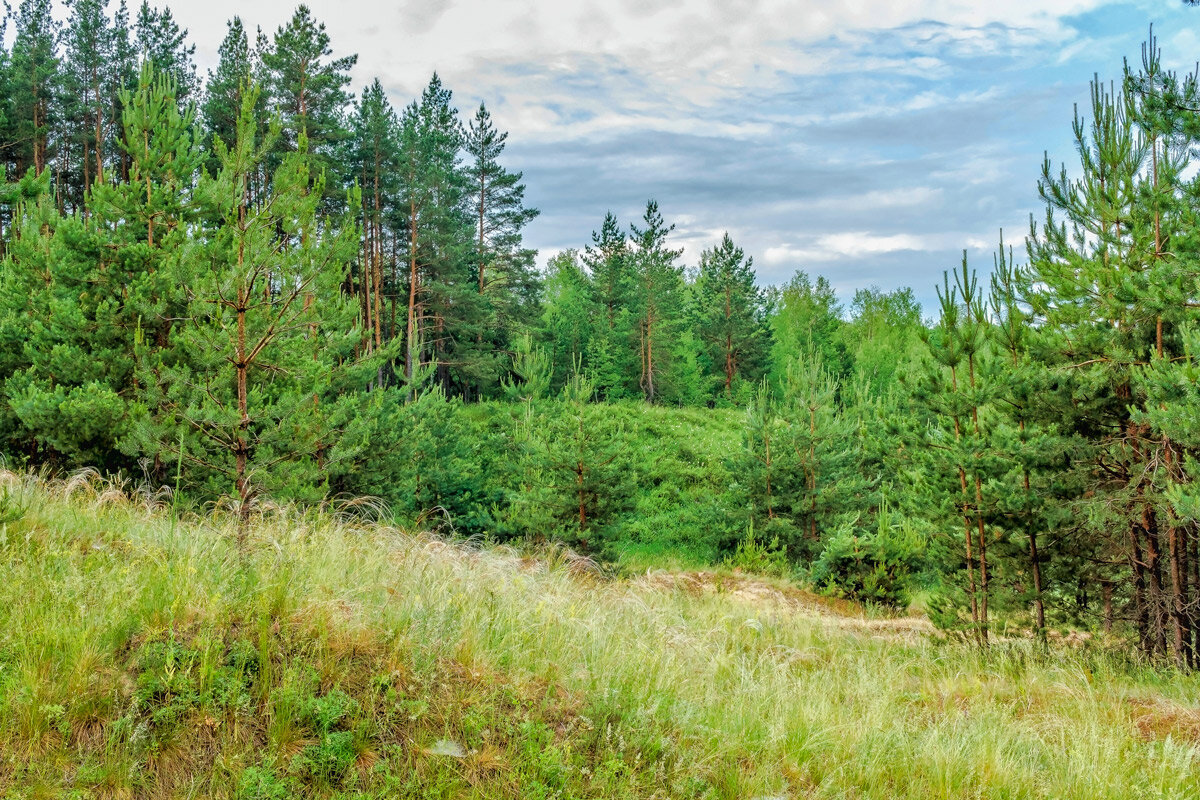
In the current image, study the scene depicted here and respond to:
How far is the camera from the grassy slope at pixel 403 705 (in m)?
3.10

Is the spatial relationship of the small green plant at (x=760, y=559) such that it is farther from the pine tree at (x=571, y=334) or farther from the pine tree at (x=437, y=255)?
the pine tree at (x=571, y=334)

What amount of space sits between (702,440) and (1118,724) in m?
27.7

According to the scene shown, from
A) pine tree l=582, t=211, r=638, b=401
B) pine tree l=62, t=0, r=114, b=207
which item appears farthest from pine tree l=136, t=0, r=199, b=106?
pine tree l=582, t=211, r=638, b=401

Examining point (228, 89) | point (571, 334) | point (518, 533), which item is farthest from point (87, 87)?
point (518, 533)

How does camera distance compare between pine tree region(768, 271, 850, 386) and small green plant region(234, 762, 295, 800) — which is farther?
pine tree region(768, 271, 850, 386)

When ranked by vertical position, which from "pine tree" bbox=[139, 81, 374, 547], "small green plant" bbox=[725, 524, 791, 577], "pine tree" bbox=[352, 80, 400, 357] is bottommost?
"small green plant" bbox=[725, 524, 791, 577]

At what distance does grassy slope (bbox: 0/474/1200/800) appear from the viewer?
3.10 m

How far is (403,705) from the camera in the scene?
3.40m

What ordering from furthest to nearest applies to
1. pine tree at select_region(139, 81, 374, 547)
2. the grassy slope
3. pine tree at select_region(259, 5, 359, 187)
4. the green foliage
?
pine tree at select_region(259, 5, 359, 187)
the green foliage
pine tree at select_region(139, 81, 374, 547)
the grassy slope

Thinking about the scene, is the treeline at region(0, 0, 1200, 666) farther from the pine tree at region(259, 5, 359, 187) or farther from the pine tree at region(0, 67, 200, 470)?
the pine tree at region(259, 5, 359, 187)

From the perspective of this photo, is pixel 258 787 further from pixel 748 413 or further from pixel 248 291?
pixel 748 413

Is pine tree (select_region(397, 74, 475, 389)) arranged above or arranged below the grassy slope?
above

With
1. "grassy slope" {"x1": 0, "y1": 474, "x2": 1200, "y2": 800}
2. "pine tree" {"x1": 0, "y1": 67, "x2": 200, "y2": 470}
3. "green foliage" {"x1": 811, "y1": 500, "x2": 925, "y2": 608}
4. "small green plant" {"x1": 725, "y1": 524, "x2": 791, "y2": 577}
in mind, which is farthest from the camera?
"small green plant" {"x1": 725, "y1": 524, "x2": 791, "y2": 577}

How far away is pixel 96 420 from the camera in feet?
34.4
